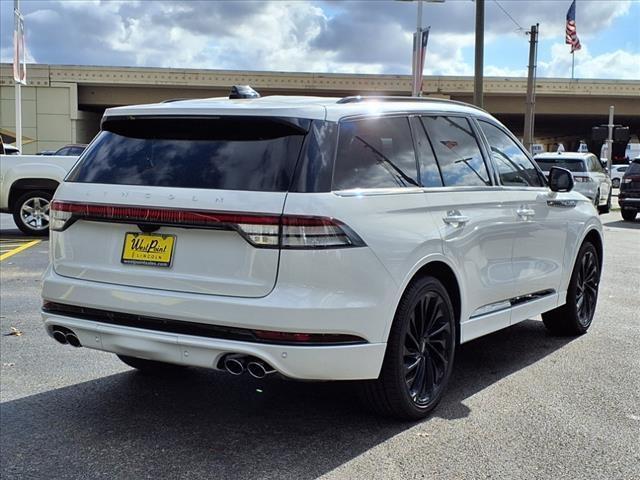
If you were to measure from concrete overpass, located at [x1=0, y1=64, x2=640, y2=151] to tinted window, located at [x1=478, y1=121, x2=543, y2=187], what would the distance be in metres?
44.5

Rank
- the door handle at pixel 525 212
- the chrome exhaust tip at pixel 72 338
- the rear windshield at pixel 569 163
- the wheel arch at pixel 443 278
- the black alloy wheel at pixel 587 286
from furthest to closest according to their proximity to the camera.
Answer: the rear windshield at pixel 569 163 < the black alloy wheel at pixel 587 286 < the door handle at pixel 525 212 < the chrome exhaust tip at pixel 72 338 < the wheel arch at pixel 443 278

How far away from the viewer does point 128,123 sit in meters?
4.14

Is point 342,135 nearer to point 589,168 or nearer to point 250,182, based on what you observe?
point 250,182

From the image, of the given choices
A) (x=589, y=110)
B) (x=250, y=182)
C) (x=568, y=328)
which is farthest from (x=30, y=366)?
(x=589, y=110)

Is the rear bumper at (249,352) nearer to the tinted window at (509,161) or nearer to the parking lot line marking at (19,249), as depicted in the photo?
the tinted window at (509,161)

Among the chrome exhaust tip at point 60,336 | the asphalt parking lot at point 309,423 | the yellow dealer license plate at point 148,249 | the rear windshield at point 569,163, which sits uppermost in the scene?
the rear windshield at point 569,163

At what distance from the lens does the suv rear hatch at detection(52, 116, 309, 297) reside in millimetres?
3559

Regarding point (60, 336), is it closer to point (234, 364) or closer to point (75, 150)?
point (234, 364)

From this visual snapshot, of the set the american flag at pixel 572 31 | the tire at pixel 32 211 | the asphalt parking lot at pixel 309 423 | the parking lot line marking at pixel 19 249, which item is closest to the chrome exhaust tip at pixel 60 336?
the asphalt parking lot at pixel 309 423

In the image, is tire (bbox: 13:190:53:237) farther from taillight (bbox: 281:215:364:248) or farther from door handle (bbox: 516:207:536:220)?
taillight (bbox: 281:215:364:248)

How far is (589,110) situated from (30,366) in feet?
178

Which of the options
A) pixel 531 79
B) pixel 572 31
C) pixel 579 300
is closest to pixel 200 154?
pixel 579 300

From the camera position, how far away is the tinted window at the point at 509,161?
5250 millimetres

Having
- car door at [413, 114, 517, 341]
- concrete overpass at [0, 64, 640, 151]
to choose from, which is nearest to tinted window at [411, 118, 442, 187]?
car door at [413, 114, 517, 341]
